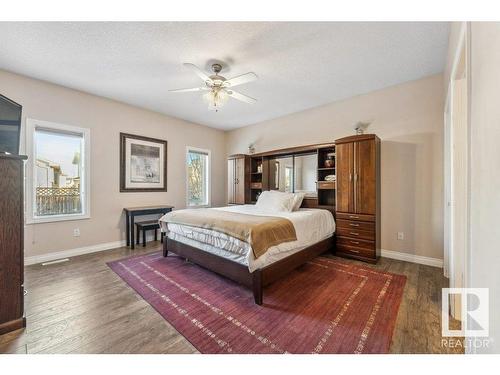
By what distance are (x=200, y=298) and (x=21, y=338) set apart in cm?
136

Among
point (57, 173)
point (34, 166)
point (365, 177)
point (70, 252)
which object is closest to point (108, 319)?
point (70, 252)

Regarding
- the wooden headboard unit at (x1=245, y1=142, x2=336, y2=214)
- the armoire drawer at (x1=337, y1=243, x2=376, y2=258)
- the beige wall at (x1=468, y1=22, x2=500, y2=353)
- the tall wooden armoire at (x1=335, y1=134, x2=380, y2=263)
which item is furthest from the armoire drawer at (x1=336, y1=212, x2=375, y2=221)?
the beige wall at (x1=468, y1=22, x2=500, y2=353)

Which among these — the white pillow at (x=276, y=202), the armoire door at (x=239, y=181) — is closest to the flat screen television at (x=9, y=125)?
the white pillow at (x=276, y=202)

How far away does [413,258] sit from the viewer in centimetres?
325

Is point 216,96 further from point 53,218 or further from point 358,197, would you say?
point 53,218

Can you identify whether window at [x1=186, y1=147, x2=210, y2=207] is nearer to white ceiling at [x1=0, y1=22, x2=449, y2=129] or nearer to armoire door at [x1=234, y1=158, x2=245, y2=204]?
armoire door at [x1=234, y1=158, x2=245, y2=204]

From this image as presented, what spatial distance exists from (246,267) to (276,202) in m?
1.74

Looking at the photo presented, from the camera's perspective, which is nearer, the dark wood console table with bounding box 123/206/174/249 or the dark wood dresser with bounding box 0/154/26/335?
the dark wood dresser with bounding box 0/154/26/335

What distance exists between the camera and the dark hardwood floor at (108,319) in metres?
1.54

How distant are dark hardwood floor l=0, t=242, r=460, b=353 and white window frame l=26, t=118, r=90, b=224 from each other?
894 mm

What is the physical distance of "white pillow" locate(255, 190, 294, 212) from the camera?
3.72m

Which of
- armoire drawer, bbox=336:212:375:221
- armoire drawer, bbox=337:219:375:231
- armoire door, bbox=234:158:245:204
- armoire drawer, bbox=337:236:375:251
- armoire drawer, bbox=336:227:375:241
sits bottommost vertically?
armoire drawer, bbox=337:236:375:251
